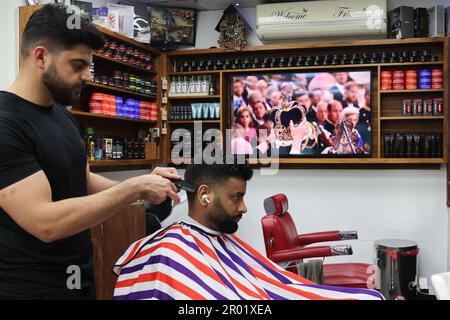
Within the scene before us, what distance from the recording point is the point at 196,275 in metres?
1.58

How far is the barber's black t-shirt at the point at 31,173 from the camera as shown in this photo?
4.13ft

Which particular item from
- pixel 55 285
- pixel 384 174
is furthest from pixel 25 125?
pixel 384 174

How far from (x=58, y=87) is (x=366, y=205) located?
Result: 351 cm

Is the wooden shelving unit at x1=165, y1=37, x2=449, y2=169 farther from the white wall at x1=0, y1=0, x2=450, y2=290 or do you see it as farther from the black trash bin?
the black trash bin

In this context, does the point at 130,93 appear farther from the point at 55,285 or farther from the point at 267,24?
the point at 55,285

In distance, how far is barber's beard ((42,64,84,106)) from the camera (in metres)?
1.37

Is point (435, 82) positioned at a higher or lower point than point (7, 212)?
higher

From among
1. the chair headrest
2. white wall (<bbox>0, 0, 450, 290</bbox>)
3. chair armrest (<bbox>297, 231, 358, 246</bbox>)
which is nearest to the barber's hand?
the chair headrest

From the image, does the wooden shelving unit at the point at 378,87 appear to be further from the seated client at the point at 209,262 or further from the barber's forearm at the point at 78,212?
the barber's forearm at the point at 78,212

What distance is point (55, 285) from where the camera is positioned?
4.53 ft

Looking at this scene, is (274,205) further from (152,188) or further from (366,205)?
(152,188)

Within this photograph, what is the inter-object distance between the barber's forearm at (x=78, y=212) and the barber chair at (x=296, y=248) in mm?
1908

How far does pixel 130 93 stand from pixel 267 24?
4.50ft

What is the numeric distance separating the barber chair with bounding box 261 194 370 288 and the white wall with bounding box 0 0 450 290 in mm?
979
